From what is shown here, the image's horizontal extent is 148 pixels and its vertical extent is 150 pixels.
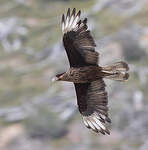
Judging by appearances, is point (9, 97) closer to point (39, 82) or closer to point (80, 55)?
point (39, 82)

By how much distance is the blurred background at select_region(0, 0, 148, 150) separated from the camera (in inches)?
1578

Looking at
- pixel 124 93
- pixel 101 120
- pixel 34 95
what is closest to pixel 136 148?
pixel 124 93

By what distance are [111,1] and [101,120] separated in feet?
147

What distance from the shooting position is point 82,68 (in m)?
14.2

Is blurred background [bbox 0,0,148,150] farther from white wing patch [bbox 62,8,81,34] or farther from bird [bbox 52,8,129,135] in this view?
white wing patch [bbox 62,8,81,34]

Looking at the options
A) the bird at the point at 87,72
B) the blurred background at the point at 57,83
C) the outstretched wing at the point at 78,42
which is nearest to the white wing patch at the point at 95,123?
the bird at the point at 87,72

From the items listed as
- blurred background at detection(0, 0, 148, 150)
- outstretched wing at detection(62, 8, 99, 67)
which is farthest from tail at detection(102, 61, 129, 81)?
blurred background at detection(0, 0, 148, 150)

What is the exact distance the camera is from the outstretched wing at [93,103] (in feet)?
48.0

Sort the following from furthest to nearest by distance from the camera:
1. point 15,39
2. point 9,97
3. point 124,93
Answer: point 15,39 < point 9,97 < point 124,93

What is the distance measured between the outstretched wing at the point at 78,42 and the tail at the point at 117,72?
321 millimetres

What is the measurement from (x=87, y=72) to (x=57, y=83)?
31687 millimetres

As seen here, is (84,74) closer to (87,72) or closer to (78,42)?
(87,72)

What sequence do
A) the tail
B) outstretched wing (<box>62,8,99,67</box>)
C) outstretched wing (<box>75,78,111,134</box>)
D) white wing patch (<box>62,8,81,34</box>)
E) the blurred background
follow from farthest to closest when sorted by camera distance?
the blurred background
outstretched wing (<box>75,78,111,134</box>)
white wing patch (<box>62,8,81,34</box>)
outstretched wing (<box>62,8,99,67</box>)
the tail

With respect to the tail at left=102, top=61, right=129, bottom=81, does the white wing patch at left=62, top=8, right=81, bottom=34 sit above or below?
above
